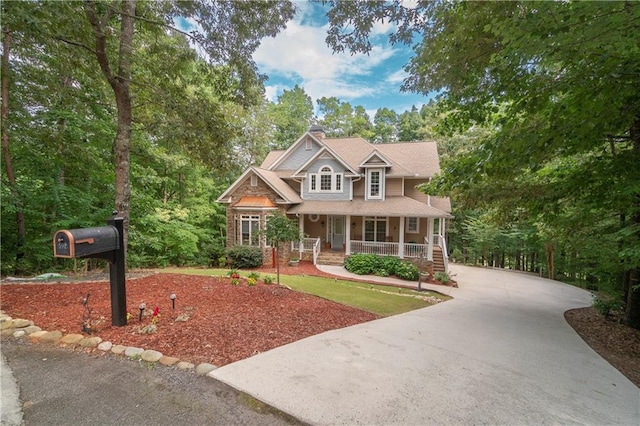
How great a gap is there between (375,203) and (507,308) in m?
8.29

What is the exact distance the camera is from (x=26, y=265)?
9.60 metres

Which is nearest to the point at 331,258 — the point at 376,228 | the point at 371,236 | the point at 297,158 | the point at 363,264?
the point at 363,264

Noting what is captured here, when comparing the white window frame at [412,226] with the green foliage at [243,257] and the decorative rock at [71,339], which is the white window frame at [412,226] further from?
the decorative rock at [71,339]

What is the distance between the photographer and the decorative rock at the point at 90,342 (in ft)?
12.5

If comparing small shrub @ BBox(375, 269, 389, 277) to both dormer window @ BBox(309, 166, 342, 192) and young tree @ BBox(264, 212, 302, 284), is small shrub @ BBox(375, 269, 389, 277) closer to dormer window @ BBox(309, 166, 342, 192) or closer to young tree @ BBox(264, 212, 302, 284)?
dormer window @ BBox(309, 166, 342, 192)

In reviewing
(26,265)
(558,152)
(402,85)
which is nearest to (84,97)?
(26,265)

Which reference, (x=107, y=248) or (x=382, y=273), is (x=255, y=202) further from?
(x=107, y=248)

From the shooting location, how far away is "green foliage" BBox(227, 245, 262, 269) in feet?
47.0

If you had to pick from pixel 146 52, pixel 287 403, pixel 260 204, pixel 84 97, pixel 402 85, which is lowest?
pixel 287 403

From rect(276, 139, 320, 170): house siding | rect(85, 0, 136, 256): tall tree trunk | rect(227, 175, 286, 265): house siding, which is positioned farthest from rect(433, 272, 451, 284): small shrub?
rect(85, 0, 136, 256): tall tree trunk

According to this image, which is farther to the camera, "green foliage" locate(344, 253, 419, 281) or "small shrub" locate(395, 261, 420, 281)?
"green foliage" locate(344, 253, 419, 281)

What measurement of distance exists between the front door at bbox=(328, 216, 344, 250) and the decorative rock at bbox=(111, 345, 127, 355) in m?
14.2

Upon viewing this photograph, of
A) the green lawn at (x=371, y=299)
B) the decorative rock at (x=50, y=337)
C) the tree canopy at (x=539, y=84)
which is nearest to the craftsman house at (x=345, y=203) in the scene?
the green lawn at (x=371, y=299)

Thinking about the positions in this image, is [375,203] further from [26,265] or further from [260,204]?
[26,265]
